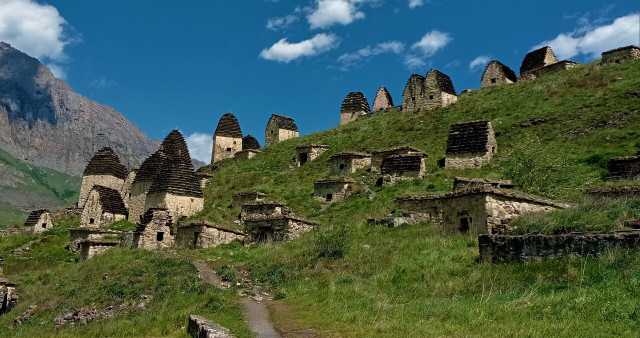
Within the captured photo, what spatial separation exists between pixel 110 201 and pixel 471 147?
83.0 ft

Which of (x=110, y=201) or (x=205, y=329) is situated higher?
(x=110, y=201)

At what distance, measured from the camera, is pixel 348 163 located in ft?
118

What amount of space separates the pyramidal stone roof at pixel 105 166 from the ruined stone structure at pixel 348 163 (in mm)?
22049

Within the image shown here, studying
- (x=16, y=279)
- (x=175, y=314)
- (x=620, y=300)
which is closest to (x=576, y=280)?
(x=620, y=300)

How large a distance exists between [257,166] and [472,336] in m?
39.6

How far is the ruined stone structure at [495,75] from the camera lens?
196 ft

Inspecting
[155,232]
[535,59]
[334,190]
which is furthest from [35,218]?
[535,59]

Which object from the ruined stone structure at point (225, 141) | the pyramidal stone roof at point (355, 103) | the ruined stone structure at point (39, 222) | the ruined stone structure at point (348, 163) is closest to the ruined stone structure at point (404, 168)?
the ruined stone structure at point (348, 163)

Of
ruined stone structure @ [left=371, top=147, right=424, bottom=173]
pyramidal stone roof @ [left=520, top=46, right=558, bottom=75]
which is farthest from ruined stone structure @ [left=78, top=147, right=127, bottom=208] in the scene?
pyramidal stone roof @ [left=520, top=46, right=558, bottom=75]

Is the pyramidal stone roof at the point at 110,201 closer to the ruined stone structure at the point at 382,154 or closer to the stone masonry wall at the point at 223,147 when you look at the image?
the ruined stone structure at the point at 382,154

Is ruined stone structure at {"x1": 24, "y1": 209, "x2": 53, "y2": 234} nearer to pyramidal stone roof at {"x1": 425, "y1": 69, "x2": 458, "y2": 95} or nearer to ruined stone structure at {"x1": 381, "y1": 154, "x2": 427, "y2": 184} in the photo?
ruined stone structure at {"x1": 381, "y1": 154, "x2": 427, "y2": 184}

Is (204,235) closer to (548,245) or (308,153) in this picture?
(548,245)

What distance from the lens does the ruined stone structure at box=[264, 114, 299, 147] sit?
65625 millimetres

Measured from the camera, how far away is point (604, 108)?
3591 cm
